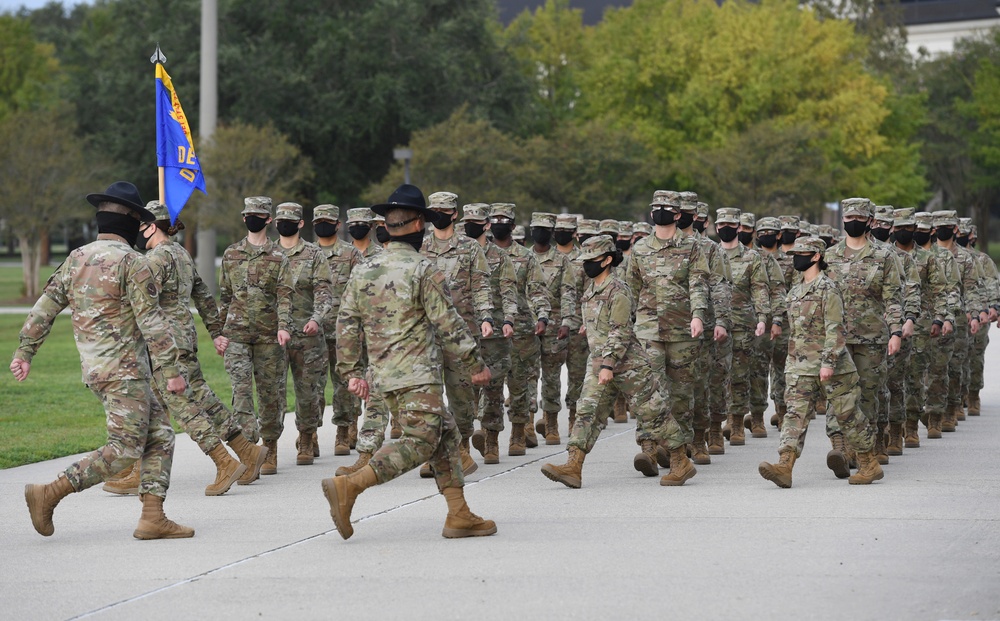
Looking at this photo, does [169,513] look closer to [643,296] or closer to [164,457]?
[164,457]

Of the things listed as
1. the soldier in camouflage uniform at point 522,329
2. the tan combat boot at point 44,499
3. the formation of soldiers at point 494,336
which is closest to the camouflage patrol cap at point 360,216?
the formation of soldiers at point 494,336

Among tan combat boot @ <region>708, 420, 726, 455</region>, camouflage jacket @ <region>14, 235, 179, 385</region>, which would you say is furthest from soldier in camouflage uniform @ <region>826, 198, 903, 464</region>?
camouflage jacket @ <region>14, 235, 179, 385</region>

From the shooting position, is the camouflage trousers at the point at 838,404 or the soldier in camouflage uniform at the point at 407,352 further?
the camouflage trousers at the point at 838,404

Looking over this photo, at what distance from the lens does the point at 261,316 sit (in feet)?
41.7

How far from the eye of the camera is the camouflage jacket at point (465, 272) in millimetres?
12625

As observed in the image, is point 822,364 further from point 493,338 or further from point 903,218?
point 903,218

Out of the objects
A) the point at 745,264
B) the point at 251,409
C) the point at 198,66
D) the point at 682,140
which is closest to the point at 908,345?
the point at 745,264

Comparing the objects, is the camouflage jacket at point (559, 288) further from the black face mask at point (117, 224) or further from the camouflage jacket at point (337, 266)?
the black face mask at point (117, 224)

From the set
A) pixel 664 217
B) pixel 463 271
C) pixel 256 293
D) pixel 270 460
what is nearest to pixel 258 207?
pixel 256 293

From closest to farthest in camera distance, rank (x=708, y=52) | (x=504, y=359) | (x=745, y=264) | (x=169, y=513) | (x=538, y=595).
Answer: (x=538, y=595) → (x=169, y=513) → (x=504, y=359) → (x=745, y=264) → (x=708, y=52)

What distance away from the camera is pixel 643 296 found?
12.8 m

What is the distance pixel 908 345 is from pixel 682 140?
150 feet

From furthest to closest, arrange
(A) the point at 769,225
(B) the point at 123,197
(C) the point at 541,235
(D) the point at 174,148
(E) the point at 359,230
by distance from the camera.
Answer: (D) the point at 174,148, (A) the point at 769,225, (C) the point at 541,235, (E) the point at 359,230, (B) the point at 123,197

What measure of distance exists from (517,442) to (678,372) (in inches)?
79.1
